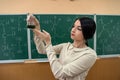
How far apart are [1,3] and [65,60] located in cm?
141

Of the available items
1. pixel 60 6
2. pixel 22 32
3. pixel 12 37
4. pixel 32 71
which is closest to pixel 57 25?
pixel 60 6

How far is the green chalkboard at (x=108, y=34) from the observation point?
2797 millimetres

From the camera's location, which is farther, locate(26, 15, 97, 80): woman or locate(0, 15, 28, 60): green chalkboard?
locate(0, 15, 28, 60): green chalkboard

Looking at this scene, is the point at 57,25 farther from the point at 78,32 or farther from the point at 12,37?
the point at 78,32

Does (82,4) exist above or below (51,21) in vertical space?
above

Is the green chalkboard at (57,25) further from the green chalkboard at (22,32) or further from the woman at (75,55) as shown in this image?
the woman at (75,55)

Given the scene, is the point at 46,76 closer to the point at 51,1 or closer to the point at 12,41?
the point at 12,41

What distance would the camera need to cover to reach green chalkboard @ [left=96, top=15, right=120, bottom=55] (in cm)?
280

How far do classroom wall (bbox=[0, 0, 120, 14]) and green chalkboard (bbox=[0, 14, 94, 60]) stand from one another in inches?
3.9

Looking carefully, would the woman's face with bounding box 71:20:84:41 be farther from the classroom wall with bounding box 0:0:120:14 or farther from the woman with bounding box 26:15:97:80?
the classroom wall with bounding box 0:0:120:14

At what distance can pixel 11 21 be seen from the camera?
249 cm

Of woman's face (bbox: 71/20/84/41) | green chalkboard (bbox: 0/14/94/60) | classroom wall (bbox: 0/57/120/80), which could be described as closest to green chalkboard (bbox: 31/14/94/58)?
green chalkboard (bbox: 0/14/94/60)

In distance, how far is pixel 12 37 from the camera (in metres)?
2.51

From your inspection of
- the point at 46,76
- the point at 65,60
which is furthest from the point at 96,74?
the point at 65,60
